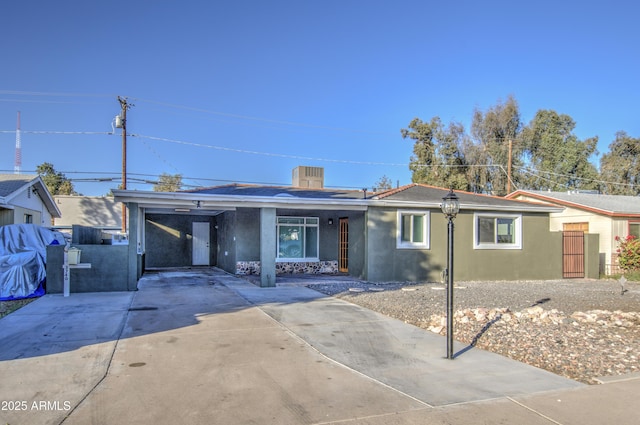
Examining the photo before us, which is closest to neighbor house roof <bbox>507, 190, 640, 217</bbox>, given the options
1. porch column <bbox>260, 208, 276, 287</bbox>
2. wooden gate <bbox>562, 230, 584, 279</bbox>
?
wooden gate <bbox>562, 230, 584, 279</bbox>

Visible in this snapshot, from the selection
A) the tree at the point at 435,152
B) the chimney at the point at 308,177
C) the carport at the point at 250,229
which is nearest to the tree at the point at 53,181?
the carport at the point at 250,229

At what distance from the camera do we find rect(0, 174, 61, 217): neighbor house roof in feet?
49.8

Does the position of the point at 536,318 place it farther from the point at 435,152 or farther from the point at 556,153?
the point at 556,153

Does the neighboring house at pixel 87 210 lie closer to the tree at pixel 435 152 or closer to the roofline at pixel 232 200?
the roofline at pixel 232 200

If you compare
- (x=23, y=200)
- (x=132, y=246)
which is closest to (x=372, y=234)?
(x=132, y=246)

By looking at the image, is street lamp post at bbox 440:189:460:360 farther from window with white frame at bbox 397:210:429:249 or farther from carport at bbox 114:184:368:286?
window with white frame at bbox 397:210:429:249

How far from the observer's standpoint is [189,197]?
12.1 meters

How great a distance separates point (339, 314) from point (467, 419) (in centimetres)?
496

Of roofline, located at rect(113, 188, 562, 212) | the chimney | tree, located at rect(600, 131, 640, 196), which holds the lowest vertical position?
roofline, located at rect(113, 188, 562, 212)

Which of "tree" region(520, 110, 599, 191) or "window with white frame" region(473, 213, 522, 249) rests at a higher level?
"tree" region(520, 110, 599, 191)

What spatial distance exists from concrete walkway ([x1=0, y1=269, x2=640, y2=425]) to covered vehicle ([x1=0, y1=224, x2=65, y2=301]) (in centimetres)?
264

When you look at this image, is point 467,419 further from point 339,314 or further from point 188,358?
point 339,314

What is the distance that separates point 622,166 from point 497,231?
26794 mm

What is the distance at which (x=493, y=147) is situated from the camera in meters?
32.4
